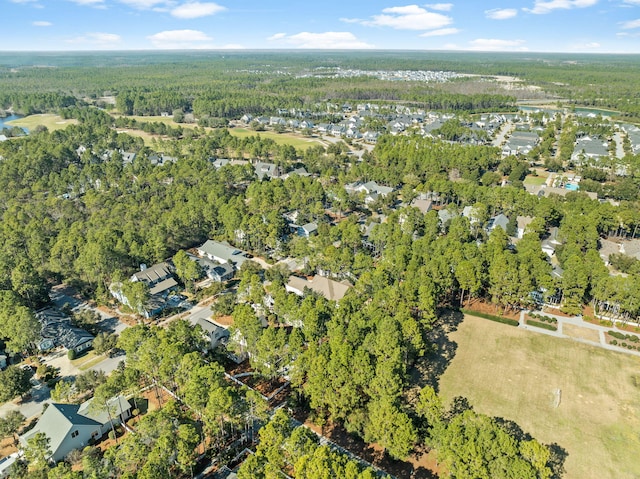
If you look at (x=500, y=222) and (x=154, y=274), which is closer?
(x=154, y=274)

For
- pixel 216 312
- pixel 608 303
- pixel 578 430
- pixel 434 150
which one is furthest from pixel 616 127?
pixel 216 312

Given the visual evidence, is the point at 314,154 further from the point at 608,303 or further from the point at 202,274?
the point at 608,303

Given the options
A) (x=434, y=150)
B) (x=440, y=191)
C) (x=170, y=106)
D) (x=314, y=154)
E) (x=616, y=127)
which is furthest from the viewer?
(x=170, y=106)

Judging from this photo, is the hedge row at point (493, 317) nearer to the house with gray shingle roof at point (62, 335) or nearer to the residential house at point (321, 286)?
the residential house at point (321, 286)

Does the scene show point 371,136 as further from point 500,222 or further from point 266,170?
point 500,222

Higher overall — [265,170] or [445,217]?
[265,170]

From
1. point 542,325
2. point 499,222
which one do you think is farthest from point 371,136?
point 542,325

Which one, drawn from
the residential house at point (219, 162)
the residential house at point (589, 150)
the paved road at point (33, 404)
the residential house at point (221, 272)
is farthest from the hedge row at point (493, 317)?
the residential house at point (589, 150)

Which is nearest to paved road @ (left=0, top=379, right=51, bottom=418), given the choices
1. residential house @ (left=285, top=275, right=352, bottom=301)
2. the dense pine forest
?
the dense pine forest
